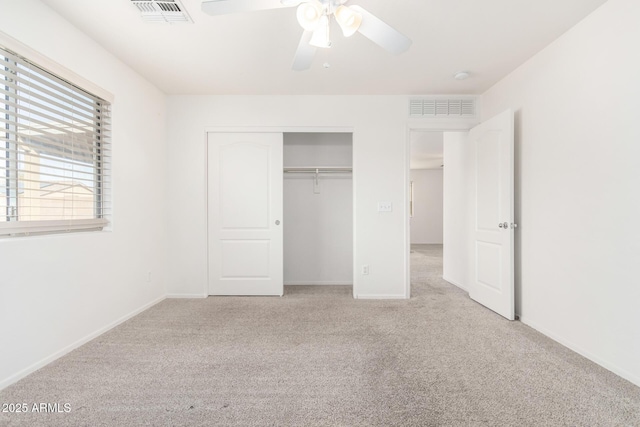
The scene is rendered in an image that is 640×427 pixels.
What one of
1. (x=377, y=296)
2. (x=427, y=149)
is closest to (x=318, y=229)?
(x=377, y=296)

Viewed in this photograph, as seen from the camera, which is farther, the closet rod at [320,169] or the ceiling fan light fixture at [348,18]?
the closet rod at [320,169]

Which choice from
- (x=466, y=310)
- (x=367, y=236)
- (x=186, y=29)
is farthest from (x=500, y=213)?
(x=186, y=29)

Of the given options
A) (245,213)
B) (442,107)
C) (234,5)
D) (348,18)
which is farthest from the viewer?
(245,213)

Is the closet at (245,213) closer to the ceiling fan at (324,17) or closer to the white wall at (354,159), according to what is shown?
the white wall at (354,159)

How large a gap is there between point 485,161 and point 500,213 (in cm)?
64

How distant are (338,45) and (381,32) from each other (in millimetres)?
980

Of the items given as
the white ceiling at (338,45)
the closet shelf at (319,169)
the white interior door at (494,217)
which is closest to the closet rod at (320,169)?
the closet shelf at (319,169)

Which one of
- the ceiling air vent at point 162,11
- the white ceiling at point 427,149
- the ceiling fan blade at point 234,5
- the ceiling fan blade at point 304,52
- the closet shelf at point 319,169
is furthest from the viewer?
the white ceiling at point 427,149

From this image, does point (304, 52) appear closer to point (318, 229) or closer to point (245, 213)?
point (245, 213)

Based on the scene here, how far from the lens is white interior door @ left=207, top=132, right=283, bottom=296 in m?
3.72

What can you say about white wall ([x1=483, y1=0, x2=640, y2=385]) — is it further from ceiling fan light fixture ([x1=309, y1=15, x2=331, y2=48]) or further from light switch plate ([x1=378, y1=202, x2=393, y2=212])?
ceiling fan light fixture ([x1=309, y1=15, x2=331, y2=48])

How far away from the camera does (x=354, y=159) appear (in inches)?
144

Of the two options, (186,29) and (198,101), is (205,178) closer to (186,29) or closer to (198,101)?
(198,101)

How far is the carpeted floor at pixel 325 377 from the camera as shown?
153 cm
